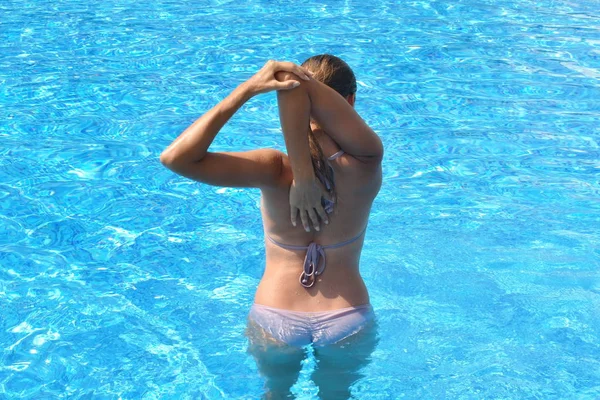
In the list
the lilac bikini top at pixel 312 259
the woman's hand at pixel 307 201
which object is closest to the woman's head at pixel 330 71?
the woman's hand at pixel 307 201

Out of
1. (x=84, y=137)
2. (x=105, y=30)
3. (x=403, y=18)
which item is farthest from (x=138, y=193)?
(x=403, y=18)

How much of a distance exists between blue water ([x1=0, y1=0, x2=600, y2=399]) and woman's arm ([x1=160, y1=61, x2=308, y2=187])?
1126mm

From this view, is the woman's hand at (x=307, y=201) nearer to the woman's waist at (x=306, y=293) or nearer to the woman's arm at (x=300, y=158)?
the woman's arm at (x=300, y=158)

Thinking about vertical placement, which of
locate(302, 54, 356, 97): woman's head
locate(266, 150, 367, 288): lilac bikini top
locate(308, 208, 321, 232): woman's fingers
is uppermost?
locate(302, 54, 356, 97): woman's head

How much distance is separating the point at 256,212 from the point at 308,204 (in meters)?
2.48

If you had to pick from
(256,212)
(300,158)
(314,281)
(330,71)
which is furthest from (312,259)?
(256,212)

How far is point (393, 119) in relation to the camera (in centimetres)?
679

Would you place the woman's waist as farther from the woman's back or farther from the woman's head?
the woman's head

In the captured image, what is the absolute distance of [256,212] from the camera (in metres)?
5.44

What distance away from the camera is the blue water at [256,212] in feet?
13.3

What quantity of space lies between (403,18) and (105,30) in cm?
330

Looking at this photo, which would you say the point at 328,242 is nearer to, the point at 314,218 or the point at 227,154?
the point at 314,218

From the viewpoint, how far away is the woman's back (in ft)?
10.0

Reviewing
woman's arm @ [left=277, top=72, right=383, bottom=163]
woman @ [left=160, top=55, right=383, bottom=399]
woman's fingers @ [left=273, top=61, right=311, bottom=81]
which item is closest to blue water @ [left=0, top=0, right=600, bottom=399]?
woman @ [left=160, top=55, right=383, bottom=399]
